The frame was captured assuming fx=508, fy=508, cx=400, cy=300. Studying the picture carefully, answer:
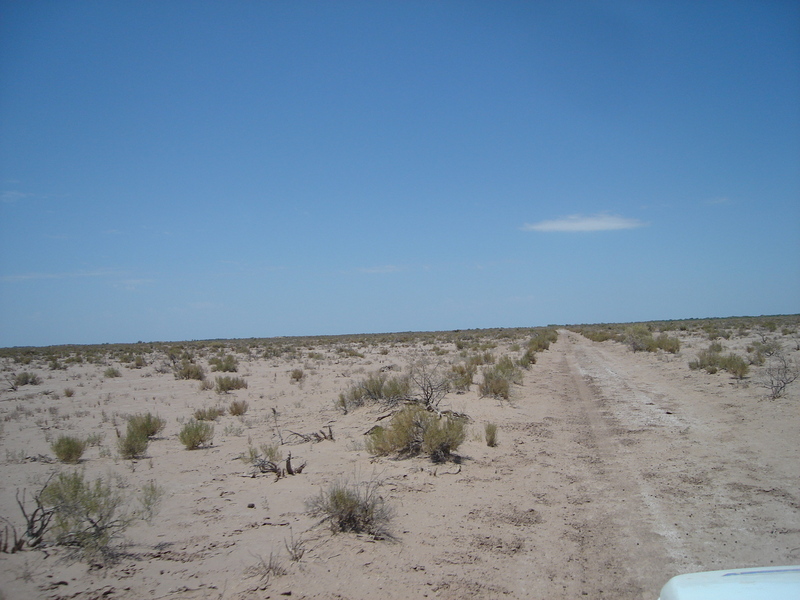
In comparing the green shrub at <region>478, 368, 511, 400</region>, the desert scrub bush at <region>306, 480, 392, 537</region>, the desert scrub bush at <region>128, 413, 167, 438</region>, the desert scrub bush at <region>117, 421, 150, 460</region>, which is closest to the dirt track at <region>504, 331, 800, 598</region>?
the green shrub at <region>478, 368, 511, 400</region>

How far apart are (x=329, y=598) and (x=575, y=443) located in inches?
258

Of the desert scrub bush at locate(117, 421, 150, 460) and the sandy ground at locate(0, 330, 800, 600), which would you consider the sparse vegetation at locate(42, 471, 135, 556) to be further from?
the desert scrub bush at locate(117, 421, 150, 460)

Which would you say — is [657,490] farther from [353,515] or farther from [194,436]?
[194,436]

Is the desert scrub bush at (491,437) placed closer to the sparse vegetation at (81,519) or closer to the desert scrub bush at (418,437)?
the desert scrub bush at (418,437)

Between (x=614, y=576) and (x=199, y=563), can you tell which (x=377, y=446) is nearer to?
(x=199, y=563)

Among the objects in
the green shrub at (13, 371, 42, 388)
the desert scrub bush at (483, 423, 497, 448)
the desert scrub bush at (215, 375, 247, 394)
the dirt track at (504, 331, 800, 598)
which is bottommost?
the dirt track at (504, 331, 800, 598)

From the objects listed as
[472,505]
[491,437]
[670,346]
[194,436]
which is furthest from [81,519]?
[670,346]

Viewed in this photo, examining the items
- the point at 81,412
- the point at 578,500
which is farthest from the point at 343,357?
the point at 578,500

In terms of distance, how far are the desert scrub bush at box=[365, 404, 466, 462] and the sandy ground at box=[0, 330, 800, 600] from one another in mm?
299

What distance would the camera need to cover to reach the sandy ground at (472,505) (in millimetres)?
4605

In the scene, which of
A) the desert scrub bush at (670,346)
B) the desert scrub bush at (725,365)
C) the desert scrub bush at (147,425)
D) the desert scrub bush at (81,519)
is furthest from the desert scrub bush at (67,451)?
the desert scrub bush at (670,346)

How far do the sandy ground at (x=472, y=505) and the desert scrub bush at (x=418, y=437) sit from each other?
30 centimetres

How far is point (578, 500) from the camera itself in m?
6.56

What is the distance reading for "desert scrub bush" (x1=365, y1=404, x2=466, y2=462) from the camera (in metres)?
8.52
